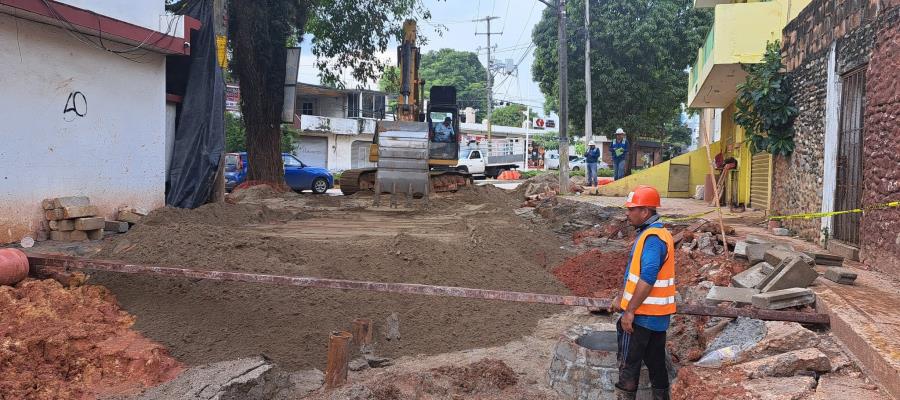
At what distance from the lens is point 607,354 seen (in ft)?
16.5

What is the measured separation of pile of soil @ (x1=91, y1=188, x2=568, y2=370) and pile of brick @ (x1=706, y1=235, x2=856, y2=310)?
206 centimetres

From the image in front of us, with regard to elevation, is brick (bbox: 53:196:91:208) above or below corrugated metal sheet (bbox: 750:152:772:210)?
below

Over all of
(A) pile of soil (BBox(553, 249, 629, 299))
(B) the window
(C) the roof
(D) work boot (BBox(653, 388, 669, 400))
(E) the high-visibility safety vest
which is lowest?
(D) work boot (BBox(653, 388, 669, 400))

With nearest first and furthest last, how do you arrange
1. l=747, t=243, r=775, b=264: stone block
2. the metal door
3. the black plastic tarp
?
1. l=747, t=243, r=775, b=264: stone block
2. the metal door
3. the black plastic tarp

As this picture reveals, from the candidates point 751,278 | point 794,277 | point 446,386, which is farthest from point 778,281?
point 446,386

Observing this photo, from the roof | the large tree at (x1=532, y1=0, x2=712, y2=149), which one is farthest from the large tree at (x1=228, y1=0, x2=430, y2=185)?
the roof

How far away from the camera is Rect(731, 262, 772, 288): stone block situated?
6477 mm

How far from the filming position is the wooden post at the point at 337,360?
16.5 feet

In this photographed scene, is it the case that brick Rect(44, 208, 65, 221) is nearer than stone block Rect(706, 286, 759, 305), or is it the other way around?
stone block Rect(706, 286, 759, 305)

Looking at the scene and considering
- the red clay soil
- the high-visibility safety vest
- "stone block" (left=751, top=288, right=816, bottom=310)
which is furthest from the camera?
"stone block" (left=751, top=288, right=816, bottom=310)

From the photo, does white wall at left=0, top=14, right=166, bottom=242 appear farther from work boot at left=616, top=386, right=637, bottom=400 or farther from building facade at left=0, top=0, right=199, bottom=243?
work boot at left=616, top=386, right=637, bottom=400

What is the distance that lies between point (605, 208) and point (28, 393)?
11.7 metres

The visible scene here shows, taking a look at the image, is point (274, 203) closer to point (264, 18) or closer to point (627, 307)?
point (264, 18)

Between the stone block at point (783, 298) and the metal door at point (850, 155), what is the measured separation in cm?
286
